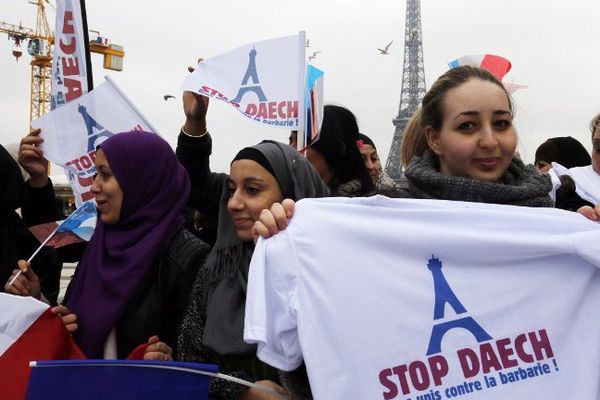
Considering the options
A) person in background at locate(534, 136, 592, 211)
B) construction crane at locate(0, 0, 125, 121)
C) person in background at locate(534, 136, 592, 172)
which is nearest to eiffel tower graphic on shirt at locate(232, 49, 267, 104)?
person in background at locate(534, 136, 592, 211)

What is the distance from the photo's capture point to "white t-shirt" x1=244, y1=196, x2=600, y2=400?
195 cm

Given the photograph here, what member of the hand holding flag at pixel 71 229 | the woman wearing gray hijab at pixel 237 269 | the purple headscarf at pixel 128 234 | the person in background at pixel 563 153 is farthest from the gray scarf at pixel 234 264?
the person in background at pixel 563 153

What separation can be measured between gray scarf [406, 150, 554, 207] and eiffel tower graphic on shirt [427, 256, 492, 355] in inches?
13.5

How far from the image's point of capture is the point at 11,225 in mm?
3553

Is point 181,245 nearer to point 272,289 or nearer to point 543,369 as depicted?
point 272,289

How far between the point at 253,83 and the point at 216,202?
0.75 metres

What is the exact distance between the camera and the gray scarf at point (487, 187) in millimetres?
2168

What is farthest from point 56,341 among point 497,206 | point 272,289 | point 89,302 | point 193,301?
point 497,206

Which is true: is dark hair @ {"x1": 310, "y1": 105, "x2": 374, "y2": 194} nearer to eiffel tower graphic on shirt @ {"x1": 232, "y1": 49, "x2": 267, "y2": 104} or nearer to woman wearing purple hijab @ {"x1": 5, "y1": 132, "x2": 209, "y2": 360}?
eiffel tower graphic on shirt @ {"x1": 232, "y1": 49, "x2": 267, "y2": 104}

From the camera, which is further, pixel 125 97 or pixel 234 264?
pixel 125 97

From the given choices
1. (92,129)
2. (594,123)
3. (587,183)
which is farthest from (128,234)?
(594,123)

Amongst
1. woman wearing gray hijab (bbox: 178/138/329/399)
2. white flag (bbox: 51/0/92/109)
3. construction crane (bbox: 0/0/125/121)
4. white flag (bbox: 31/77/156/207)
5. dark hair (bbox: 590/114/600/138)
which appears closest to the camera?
woman wearing gray hijab (bbox: 178/138/329/399)

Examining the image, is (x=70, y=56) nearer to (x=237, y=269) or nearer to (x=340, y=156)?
(x=340, y=156)

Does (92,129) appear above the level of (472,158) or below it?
above
